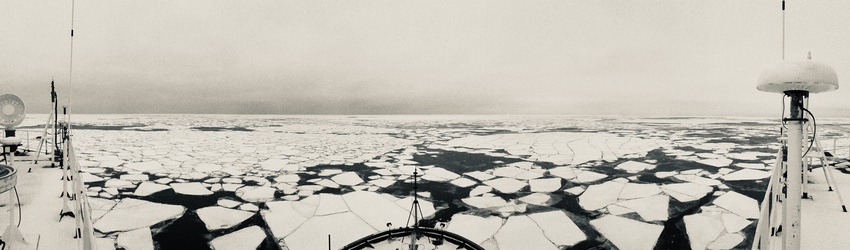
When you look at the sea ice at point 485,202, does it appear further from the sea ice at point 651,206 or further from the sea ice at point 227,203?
the sea ice at point 227,203

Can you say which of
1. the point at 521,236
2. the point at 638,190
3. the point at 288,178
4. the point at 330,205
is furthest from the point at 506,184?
the point at 288,178

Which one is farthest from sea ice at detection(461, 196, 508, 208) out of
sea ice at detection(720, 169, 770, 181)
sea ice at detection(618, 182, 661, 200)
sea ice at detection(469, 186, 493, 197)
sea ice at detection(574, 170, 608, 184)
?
sea ice at detection(720, 169, 770, 181)

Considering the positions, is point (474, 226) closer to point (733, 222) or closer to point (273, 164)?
point (733, 222)

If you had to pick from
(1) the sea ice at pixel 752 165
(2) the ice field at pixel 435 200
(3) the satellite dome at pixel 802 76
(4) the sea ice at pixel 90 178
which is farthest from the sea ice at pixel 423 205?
(1) the sea ice at pixel 752 165

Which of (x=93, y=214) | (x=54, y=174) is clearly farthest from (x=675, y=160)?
(x=54, y=174)

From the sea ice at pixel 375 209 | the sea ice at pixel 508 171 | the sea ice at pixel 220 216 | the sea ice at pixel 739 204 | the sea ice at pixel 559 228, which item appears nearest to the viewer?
the sea ice at pixel 559 228

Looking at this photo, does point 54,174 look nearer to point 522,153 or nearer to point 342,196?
point 342,196
